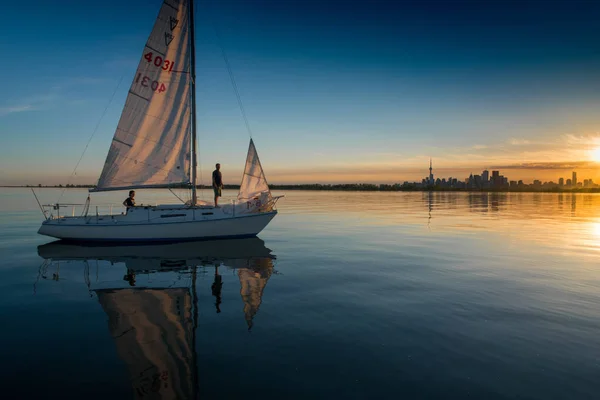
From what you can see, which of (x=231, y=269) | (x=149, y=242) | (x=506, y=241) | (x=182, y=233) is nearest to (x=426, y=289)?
(x=231, y=269)

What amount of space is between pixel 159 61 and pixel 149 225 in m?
11.0

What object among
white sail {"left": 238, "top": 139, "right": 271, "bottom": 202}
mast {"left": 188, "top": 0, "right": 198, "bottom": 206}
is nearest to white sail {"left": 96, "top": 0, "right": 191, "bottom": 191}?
mast {"left": 188, "top": 0, "right": 198, "bottom": 206}

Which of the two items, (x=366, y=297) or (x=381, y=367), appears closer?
(x=381, y=367)

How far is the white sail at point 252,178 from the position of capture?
24.8 m

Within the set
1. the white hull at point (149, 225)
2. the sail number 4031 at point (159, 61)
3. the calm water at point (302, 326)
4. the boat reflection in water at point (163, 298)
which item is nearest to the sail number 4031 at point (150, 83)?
the sail number 4031 at point (159, 61)

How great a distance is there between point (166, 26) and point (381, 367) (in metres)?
24.7

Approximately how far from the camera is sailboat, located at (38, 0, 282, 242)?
77.3 feet

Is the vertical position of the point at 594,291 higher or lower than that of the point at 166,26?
lower

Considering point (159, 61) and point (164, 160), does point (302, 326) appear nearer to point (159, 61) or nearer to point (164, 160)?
point (164, 160)

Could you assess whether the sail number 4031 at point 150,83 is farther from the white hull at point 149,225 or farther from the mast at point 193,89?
the white hull at point 149,225

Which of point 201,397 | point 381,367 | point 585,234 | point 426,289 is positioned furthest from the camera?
point 585,234

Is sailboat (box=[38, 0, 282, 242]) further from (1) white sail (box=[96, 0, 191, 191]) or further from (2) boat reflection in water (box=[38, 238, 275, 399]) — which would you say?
(2) boat reflection in water (box=[38, 238, 275, 399])

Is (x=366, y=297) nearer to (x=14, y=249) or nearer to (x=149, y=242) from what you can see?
(x=149, y=242)

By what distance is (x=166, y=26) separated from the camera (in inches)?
942
